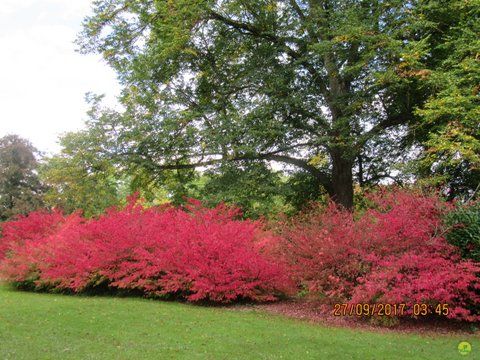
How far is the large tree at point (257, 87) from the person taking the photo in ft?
49.2

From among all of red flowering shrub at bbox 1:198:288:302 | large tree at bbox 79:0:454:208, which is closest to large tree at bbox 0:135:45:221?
large tree at bbox 79:0:454:208

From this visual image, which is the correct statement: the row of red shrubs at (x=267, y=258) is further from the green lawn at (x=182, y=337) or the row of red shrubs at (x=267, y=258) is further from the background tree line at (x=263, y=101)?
the background tree line at (x=263, y=101)

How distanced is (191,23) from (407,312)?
11491mm

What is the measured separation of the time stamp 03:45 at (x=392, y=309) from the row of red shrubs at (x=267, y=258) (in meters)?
0.12

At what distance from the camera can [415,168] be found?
44.7 feet

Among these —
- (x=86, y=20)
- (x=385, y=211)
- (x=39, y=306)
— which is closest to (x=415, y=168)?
(x=385, y=211)

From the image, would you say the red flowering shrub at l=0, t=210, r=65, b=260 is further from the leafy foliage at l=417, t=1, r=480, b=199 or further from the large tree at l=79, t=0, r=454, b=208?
the leafy foliage at l=417, t=1, r=480, b=199

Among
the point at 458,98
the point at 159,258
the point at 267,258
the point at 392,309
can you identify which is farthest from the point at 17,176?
the point at 392,309

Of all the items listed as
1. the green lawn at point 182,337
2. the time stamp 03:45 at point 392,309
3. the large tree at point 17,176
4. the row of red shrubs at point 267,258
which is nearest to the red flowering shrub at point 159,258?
the row of red shrubs at point 267,258

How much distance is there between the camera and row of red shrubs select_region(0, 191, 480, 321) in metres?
8.06

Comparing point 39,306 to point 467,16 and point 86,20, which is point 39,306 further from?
point 467,16

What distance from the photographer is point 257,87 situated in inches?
657

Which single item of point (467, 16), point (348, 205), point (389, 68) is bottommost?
point (348, 205)

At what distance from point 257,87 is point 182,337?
37.8 ft
